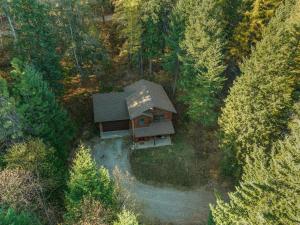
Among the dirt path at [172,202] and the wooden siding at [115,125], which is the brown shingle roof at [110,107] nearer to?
the wooden siding at [115,125]

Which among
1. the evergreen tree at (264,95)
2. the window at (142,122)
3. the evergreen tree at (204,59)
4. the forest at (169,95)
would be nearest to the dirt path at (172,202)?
the forest at (169,95)

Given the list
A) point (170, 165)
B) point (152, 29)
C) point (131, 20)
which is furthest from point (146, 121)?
point (131, 20)

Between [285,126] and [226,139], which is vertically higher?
[285,126]

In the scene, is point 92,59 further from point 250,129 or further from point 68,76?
point 250,129

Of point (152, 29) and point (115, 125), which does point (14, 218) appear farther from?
point (152, 29)

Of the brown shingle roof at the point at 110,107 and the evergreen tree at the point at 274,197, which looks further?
the brown shingle roof at the point at 110,107

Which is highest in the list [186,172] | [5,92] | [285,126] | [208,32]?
[208,32]

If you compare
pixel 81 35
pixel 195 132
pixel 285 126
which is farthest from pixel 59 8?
pixel 285 126

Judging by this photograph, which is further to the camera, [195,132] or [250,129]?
[195,132]
